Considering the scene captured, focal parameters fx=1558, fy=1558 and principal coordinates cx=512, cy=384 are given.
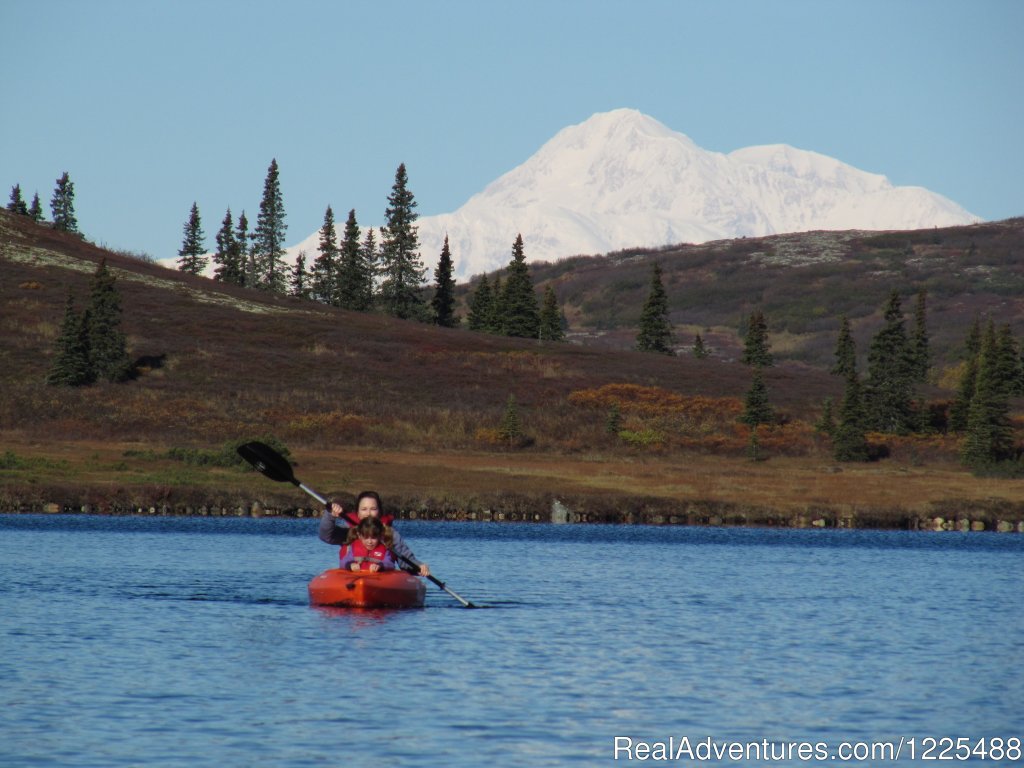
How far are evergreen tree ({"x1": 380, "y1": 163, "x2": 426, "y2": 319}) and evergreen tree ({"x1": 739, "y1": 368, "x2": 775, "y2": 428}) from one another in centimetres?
5693

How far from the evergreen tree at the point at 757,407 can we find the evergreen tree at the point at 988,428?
12.9 metres

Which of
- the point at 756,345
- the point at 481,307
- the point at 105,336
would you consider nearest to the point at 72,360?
the point at 105,336

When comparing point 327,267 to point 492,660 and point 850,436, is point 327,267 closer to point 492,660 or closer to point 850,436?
point 850,436

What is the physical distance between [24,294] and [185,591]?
3685 inches

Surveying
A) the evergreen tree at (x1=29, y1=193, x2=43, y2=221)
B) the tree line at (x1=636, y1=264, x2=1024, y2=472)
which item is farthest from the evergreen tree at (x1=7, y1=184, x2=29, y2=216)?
the tree line at (x1=636, y1=264, x2=1024, y2=472)

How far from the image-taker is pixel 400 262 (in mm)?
151750

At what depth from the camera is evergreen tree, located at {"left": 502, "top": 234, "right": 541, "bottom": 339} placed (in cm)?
14088

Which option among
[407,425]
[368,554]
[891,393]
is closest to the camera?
[368,554]

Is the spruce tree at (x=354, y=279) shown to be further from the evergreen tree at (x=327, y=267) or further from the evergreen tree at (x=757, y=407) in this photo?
the evergreen tree at (x=757, y=407)

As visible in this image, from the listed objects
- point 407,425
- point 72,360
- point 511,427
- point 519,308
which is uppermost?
point 519,308

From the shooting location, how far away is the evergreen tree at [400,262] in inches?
5935

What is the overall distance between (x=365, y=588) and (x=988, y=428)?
67.3 m

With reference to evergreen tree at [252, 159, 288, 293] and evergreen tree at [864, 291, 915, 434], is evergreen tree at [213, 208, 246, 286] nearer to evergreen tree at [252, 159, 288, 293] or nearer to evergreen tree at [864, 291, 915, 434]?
evergreen tree at [252, 159, 288, 293]

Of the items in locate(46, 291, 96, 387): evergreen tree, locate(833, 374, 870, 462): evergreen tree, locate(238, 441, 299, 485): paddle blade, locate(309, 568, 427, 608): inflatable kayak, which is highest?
locate(46, 291, 96, 387): evergreen tree
